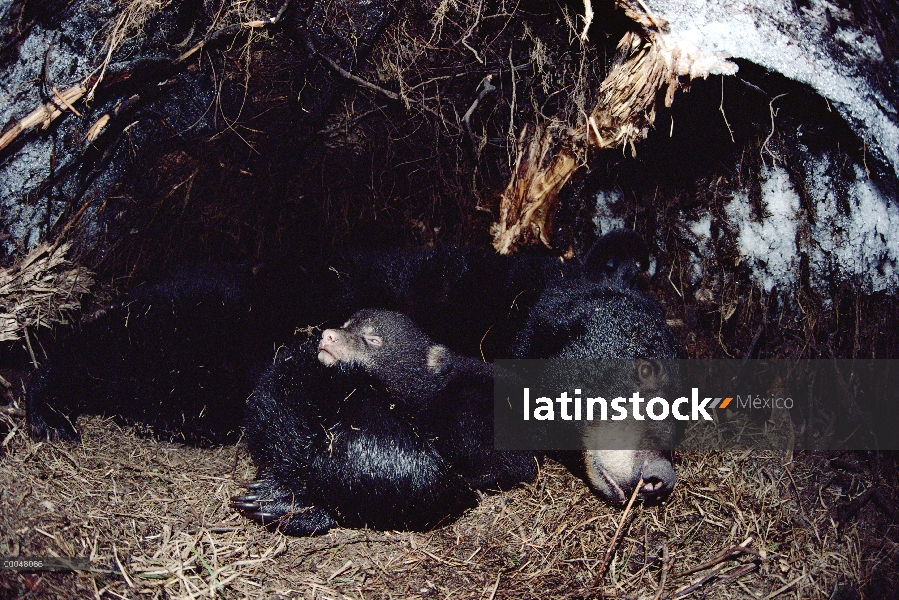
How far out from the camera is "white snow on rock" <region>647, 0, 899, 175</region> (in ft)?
9.37

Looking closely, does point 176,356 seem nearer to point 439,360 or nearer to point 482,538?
point 439,360

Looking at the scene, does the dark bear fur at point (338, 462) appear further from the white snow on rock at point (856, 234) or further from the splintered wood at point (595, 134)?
the white snow on rock at point (856, 234)

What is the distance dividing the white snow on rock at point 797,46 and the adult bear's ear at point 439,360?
193 cm

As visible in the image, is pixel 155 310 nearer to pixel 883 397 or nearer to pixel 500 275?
pixel 500 275

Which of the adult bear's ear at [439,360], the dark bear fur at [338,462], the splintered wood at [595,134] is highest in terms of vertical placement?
the splintered wood at [595,134]

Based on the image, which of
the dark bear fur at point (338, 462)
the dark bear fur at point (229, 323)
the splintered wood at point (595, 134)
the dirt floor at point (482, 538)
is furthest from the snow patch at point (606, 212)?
the dark bear fur at point (338, 462)

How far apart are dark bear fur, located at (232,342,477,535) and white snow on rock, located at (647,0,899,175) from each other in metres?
2.36

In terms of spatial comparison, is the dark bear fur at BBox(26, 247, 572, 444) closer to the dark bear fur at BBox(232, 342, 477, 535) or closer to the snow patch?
the dark bear fur at BBox(232, 342, 477, 535)

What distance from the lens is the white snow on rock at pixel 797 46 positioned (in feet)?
9.37

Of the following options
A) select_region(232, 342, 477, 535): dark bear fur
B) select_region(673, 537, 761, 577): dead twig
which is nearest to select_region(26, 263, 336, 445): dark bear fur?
select_region(232, 342, 477, 535): dark bear fur

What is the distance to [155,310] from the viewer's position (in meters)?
3.36

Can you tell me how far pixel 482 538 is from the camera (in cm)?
301

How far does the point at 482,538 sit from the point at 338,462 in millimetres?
831

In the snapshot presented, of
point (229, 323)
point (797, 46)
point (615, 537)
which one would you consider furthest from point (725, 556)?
point (229, 323)
